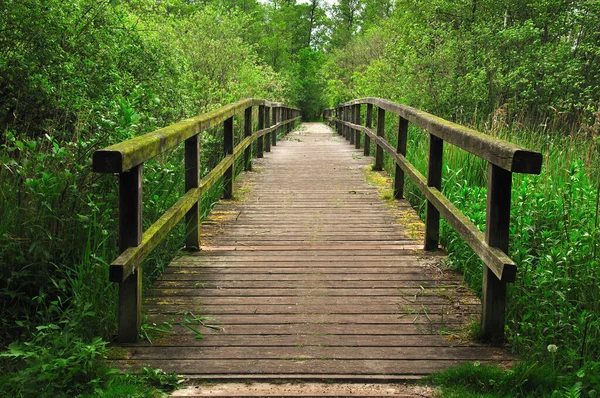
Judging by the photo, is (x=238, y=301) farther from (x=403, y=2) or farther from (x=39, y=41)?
(x=403, y=2)

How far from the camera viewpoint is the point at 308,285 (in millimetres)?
4266

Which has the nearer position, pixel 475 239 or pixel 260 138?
pixel 475 239

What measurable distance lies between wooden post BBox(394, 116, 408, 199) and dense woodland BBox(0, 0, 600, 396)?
268 millimetres

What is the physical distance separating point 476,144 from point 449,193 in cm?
300

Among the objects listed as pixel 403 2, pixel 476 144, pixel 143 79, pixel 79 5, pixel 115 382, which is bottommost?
pixel 115 382

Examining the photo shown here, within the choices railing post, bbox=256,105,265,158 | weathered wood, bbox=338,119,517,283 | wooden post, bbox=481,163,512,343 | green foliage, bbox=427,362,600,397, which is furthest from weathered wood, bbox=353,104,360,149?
green foliage, bbox=427,362,600,397

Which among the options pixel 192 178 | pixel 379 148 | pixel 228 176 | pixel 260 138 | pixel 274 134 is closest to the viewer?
pixel 192 178

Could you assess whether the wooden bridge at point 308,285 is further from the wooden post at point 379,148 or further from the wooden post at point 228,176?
the wooden post at point 379,148

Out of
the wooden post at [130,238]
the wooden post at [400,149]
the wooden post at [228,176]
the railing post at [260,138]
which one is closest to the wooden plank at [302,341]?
the wooden post at [130,238]

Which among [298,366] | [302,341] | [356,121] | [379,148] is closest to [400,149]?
[379,148]

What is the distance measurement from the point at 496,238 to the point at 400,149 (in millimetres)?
3683

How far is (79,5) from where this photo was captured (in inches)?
285

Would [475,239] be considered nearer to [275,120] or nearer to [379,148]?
[379,148]

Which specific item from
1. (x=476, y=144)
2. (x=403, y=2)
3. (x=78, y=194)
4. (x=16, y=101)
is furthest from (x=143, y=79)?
(x=403, y=2)
